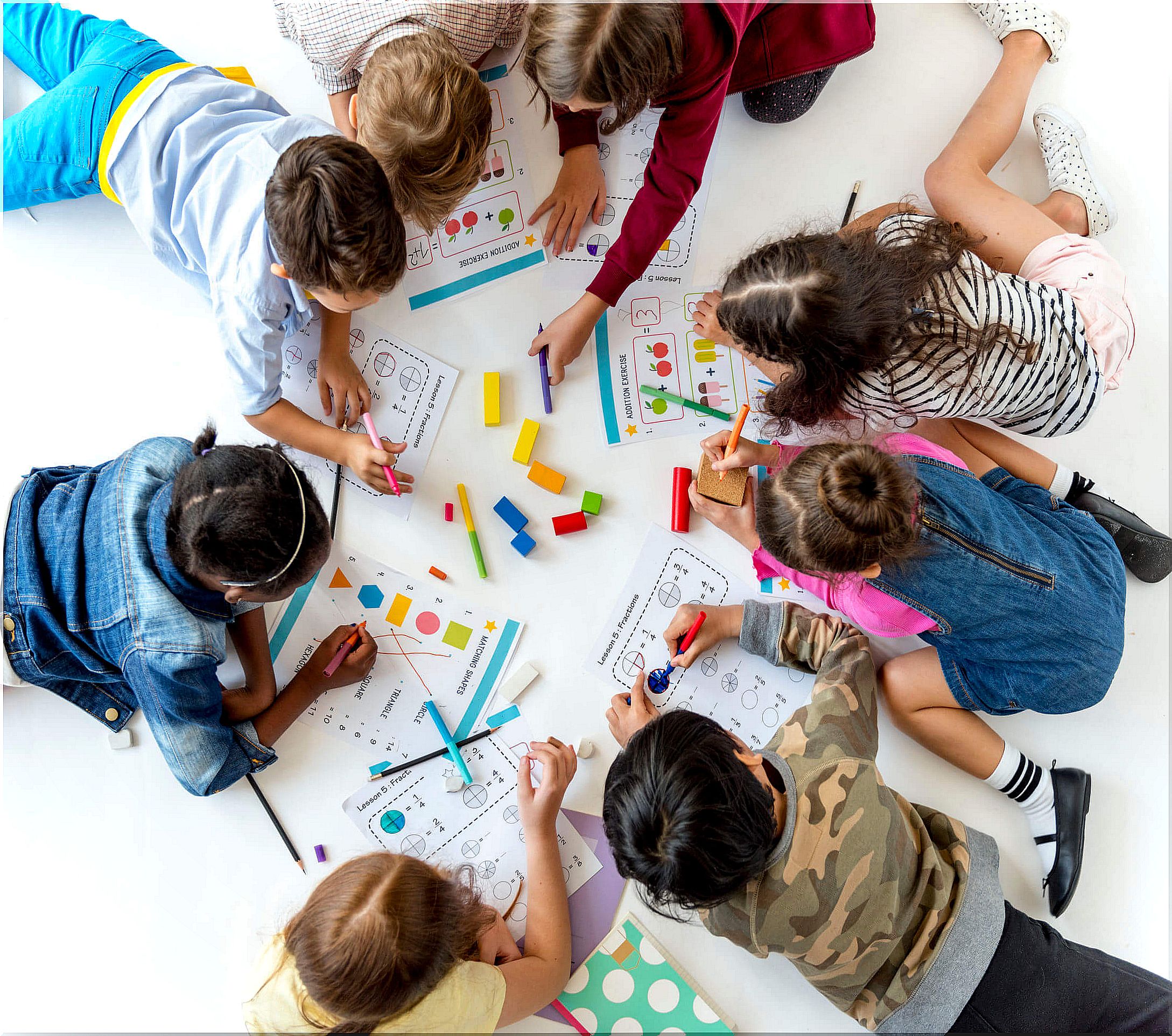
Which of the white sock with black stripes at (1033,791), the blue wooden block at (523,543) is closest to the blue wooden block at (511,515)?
the blue wooden block at (523,543)

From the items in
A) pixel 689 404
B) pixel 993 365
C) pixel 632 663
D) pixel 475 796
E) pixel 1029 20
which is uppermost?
pixel 1029 20

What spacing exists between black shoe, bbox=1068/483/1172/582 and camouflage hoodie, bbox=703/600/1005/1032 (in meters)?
0.43

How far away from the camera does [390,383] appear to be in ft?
3.86

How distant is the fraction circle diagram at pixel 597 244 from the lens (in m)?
1.21

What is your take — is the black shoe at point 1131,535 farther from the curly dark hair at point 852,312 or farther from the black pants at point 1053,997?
the black pants at point 1053,997

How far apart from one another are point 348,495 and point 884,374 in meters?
0.79

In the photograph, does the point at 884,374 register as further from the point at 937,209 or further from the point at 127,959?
the point at 127,959

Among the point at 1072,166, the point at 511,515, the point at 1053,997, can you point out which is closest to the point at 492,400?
the point at 511,515

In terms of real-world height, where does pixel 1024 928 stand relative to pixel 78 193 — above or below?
below

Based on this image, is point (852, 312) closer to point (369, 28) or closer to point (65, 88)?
point (369, 28)

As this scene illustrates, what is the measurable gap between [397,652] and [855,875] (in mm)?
691

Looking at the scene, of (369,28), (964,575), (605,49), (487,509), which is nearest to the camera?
(605,49)

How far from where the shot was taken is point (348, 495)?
3.80ft

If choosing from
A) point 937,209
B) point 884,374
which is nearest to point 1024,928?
point 884,374
